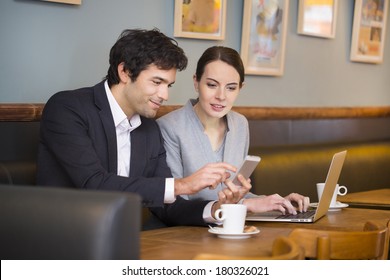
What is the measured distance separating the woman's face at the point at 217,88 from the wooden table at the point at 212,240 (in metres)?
0.79

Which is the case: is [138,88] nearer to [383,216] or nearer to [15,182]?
[15,182]

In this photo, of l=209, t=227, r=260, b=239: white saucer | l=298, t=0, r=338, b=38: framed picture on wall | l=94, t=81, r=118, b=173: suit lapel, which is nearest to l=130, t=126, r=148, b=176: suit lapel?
l=94, t=81, r=118, b=173: suit lapel

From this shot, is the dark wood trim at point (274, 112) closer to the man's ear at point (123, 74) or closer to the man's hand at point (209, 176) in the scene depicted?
the man's ear at point (123, 74)

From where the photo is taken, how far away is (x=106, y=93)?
10.4 feet

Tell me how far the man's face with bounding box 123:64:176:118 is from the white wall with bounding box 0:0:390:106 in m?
0.58

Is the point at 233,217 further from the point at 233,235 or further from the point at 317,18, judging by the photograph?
the point at 317,18

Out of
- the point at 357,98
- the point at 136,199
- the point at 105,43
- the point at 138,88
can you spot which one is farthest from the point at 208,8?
the point at 136,199

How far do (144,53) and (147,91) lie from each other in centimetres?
16

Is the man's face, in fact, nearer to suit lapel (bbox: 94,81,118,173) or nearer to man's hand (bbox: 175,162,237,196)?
suit lapel (bbox: 94,81,118,173)

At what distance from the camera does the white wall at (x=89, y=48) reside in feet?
11.3

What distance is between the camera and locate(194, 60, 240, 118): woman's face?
3689 mm

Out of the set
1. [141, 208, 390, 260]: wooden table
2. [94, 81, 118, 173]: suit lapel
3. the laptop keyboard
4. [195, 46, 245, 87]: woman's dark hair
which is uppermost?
[195, 46, 245, 87]: woman's dark hair

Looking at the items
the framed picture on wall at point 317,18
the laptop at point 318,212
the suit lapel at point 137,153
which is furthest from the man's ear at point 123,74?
the framed picture on wall at point 317,18

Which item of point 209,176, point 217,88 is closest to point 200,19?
point 217,88
